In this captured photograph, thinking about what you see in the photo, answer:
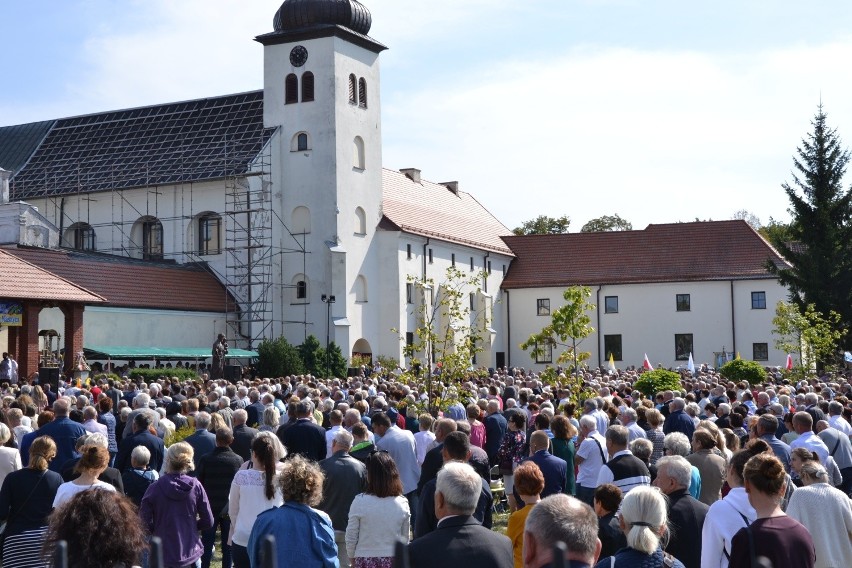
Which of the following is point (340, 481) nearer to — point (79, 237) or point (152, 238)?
point (152, 238)

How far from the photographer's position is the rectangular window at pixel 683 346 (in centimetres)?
6203

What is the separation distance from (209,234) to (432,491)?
47.6 m

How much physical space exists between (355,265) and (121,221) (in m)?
11.8

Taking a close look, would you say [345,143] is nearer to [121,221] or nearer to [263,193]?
[263,193]

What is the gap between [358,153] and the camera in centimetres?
5603

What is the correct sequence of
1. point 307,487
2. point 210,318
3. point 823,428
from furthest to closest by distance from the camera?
point 210,318 < point 823,428 < point 307,487

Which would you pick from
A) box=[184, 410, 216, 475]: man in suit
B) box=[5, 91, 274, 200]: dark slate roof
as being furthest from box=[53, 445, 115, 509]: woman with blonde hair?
box=[5, 91, 274, 200]: dark slate roof

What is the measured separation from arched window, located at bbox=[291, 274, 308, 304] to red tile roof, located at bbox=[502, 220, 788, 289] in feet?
55.8

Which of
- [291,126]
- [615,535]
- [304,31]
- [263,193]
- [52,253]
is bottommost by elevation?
[615,535]

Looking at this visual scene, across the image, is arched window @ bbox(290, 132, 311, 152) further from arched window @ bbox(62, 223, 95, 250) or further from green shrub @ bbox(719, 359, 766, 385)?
green shrub @ bbox(719, 359, 766, 385)

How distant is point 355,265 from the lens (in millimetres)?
54438

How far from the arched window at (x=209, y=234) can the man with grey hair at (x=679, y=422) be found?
4082cm

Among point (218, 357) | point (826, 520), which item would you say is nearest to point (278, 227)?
point (218, 357)

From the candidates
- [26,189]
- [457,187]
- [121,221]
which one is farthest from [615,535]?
[457,187]
